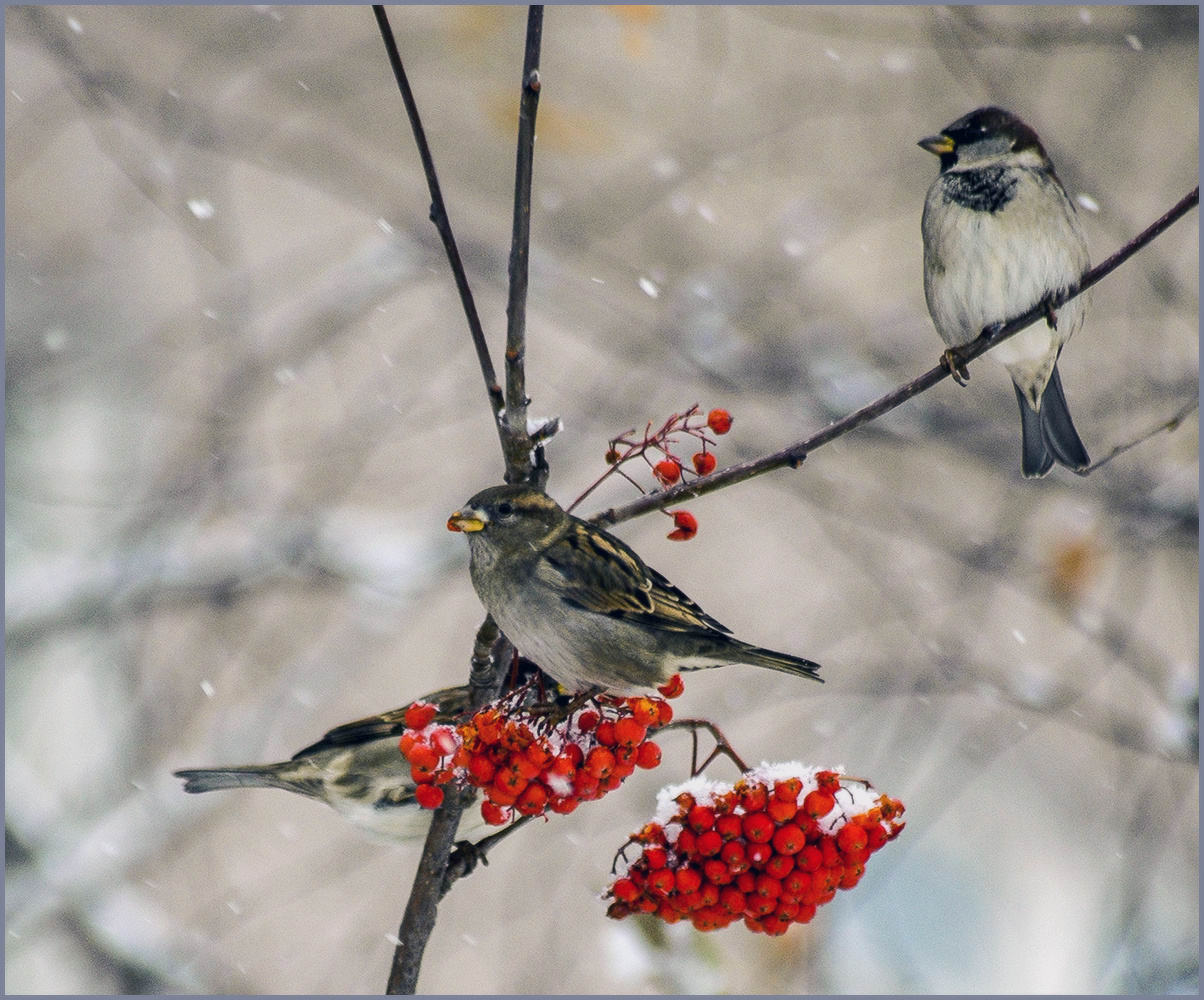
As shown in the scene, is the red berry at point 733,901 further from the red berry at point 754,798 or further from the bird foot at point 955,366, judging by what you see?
the bird foot at point 955,366

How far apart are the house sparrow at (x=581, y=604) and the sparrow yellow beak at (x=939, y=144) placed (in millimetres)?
1549

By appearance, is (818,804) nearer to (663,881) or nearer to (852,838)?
(852,838)

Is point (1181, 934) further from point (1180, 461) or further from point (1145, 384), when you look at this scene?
point (1145, 384)

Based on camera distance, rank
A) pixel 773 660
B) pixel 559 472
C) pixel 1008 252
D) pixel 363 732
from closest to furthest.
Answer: pixel 773 660
pixel 1008 252
pixel 363 732
pixel 559 472

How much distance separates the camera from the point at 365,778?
358 centimetres

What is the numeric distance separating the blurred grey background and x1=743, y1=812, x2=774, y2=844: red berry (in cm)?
179

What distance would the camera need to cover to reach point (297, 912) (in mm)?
5223

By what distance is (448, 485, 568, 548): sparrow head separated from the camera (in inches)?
87.7

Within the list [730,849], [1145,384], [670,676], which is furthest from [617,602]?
[1145,384]

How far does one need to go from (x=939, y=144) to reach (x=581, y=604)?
1.81 m

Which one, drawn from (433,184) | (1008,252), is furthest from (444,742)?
(1008,252)

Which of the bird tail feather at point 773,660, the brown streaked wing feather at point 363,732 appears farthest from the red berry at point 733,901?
the brown streaked wing feather at point 363,732

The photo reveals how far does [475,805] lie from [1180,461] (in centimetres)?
343

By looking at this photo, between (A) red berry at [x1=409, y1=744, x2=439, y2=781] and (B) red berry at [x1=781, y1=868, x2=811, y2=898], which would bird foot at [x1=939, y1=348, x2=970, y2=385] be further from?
(A) red berry at [x1=409, y1=744, x2=439, y2=781]
